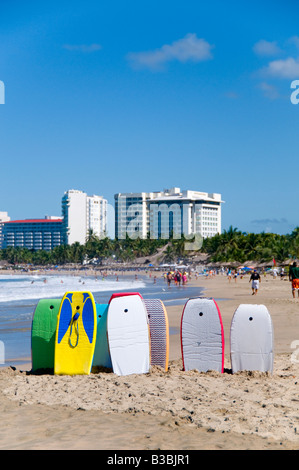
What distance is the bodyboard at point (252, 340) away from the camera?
6.72 m

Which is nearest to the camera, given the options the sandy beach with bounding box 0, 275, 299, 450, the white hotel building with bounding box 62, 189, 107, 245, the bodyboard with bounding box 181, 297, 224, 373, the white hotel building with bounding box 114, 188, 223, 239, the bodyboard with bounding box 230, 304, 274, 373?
the sandy beach with bounding box 0, 275, 299, 450

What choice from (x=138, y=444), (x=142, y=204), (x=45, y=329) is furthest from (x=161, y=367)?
(x=142, y=204)

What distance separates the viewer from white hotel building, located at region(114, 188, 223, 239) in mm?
153750

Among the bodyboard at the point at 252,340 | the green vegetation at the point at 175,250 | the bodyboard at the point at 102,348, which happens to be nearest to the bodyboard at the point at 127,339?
the bodyboard at the point at 102,348

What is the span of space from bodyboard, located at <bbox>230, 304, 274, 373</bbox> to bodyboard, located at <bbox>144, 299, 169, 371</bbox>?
864mm

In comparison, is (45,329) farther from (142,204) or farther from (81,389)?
(142,204)

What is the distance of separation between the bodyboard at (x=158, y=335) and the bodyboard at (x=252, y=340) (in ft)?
2.83

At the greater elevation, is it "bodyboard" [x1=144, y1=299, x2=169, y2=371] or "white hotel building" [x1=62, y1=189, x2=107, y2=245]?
"white hotel building" [x1=62, y1=189, x2=107, y2=245]

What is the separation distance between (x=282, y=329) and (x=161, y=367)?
17.8ft

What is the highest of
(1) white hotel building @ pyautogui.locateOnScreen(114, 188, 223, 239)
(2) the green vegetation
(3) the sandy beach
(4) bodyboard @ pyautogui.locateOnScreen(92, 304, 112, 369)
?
(1) white hotel building @ pyautogui.locateOnScreen(114, 188, 223, 239)

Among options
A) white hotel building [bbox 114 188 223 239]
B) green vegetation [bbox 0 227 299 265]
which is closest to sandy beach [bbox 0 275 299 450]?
Result: green vegetation [bbox 0 227 299 265]

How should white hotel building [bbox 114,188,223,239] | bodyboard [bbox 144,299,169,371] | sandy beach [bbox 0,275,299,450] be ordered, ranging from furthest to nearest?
white hotel building [bbox 114,188,223,239], bodyboard [bbox 144,299,169,371], sandy beach [bbox 0,275,299,450]

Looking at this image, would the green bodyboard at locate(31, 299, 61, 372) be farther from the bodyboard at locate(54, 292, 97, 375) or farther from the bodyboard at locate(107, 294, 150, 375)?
the bodyboard at locate(107, 294, 150, 375)

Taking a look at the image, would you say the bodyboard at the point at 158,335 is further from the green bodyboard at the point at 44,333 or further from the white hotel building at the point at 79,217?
the white hotel building at the point at 79,217
